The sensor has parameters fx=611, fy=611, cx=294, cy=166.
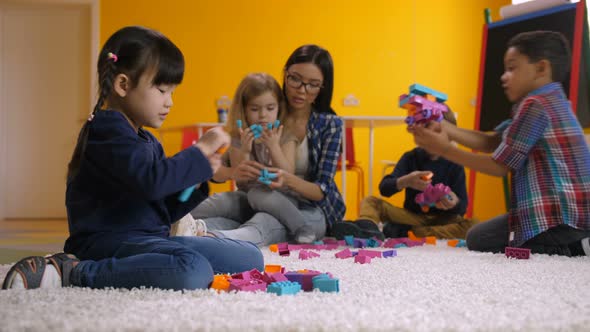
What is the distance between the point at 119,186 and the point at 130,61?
0.24 m

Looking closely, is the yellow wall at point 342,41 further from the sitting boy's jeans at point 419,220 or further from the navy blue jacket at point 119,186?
the navy blue jacket at point 119,186

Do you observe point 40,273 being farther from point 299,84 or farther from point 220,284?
point 299,84

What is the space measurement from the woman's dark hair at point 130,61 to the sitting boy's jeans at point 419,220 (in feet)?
5.09

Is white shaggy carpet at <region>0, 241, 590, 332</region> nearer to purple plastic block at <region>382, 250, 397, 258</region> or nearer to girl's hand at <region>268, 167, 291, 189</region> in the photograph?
purple plastic block at <region>382, 250, 397, 258</region>

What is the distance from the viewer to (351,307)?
0.89 m

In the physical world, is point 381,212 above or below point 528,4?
below

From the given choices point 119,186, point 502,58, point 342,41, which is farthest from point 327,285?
point 342,41

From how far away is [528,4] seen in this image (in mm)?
2865

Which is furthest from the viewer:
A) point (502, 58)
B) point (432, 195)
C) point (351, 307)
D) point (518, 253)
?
point (502, 58)

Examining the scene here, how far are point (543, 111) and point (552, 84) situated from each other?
4.7 inches

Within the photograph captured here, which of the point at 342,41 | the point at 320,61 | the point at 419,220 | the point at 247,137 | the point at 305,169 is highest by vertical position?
the point at 342,41

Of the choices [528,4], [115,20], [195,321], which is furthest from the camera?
[115,20]

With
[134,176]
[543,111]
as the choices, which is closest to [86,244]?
[134,176]

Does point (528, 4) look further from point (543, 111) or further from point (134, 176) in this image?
point (134, 176)
